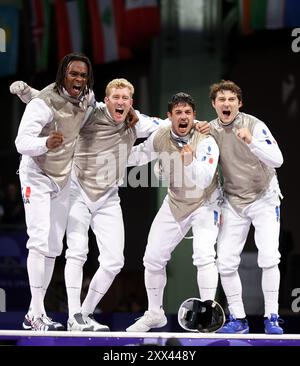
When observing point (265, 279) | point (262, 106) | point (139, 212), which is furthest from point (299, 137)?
point (265, 279)

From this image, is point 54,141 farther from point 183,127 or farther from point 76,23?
point 76,23

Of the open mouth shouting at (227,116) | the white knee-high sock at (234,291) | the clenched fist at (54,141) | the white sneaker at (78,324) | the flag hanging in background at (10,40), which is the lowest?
the white sneaker at (78,324)

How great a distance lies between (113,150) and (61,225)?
52cm

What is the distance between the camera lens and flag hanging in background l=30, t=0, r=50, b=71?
8.85m

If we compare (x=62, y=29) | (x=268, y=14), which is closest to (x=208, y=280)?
(x=268, y=14)

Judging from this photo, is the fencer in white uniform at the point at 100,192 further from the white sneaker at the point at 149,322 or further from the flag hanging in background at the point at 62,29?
the flag hanging in background at the point at 62,29

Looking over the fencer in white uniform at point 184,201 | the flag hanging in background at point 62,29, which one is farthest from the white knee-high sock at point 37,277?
the flag hanging in background at point 62,29

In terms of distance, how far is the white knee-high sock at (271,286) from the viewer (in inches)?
210

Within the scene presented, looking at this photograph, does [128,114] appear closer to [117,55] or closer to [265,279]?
[265,279]

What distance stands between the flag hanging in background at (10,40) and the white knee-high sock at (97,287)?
3.97 m

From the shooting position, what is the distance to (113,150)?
5.38 metres

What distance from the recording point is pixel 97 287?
540 cm

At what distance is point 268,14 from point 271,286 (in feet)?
12.4
